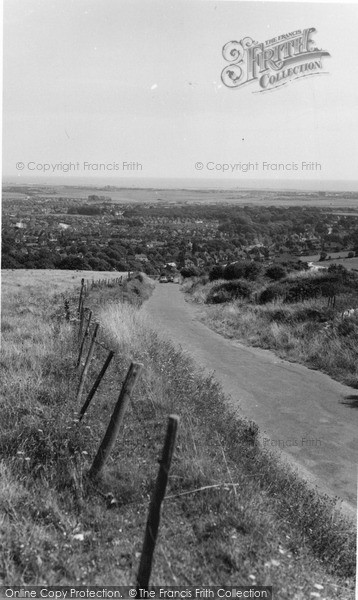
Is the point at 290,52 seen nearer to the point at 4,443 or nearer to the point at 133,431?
the point at 133,431

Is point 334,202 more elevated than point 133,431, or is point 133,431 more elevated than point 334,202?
point 334,202

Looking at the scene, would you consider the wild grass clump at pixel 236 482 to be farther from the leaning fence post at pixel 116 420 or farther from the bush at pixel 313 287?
the bush at pixel 313 287

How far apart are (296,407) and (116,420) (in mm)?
3932

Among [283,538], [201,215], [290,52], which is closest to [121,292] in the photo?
[201,215]

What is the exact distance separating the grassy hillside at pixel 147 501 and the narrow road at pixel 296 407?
0.62m

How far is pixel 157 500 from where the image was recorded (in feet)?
9.58

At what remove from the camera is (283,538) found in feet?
12.6

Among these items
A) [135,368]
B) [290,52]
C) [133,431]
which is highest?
[290,52]

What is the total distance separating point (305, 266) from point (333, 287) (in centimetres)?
277

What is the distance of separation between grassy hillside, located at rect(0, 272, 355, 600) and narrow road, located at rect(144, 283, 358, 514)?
0.62m

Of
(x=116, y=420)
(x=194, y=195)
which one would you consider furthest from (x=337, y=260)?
(x=116, y=420)

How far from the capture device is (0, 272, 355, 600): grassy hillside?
10.9 feet

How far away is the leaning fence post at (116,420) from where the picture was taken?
384 centimetres

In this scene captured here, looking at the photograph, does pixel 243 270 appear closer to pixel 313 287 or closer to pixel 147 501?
pixel 313 287
